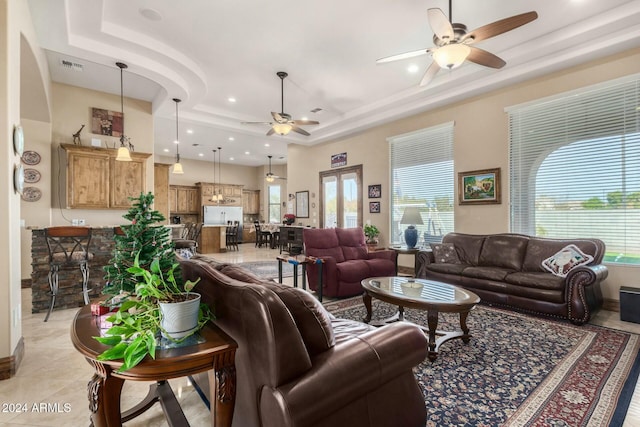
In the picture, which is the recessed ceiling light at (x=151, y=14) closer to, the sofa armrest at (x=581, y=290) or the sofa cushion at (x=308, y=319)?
the sofa cushion at (x=308, y=319)

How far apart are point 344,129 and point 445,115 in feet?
7.98

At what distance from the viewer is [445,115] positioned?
5551 mm

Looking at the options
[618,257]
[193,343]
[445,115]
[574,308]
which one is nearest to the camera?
[193,343]

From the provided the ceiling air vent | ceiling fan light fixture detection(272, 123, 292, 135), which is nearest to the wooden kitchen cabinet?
the ceiling air vent

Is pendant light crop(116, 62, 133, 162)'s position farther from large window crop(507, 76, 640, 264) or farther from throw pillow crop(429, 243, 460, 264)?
large window crop(507, 76, 640, 264)

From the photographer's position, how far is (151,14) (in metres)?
3.50

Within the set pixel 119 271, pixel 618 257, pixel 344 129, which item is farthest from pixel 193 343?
pixel 344 129

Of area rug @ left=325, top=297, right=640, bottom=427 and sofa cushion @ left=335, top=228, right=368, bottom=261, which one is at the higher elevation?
sofa cushion @ left=335, top=228, right=368, bottom=261

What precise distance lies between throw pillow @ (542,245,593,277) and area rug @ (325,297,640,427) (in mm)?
667

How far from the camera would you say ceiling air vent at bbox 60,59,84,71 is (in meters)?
4.28

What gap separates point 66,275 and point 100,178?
193 cm

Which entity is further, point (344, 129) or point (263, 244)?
point (263, 244)

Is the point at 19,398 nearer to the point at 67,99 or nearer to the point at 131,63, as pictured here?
the point at 131,63

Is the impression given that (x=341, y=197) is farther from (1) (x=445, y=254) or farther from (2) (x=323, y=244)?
(1) (x=445, y=254)
